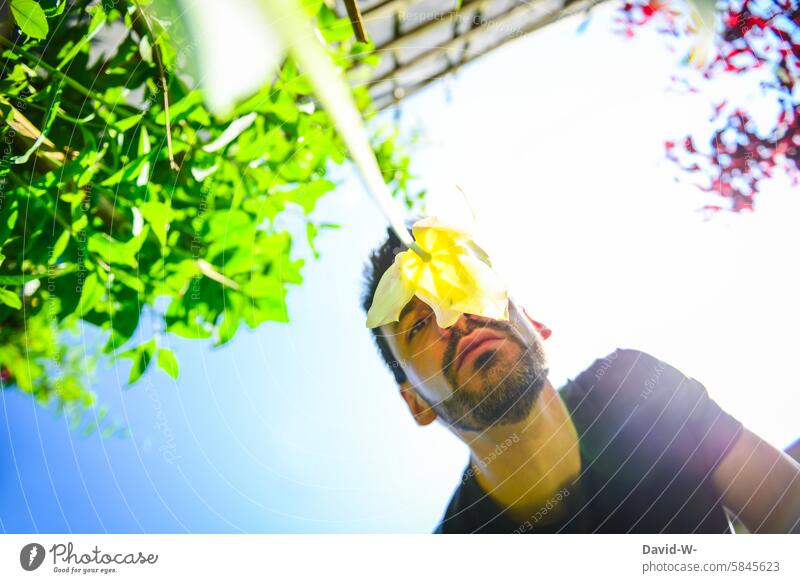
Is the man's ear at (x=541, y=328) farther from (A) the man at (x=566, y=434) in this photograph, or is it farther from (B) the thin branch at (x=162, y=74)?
(B) the thin branch at (x=162, y=74)

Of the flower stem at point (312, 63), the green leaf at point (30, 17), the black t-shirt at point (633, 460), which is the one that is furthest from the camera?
the black t-shirt at point (633, 460)

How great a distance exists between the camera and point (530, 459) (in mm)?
468

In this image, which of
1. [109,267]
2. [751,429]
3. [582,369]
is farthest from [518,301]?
[109,267]

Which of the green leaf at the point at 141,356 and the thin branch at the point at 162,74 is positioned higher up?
the thin branch at the point at 162,74

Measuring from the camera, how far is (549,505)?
460 mm

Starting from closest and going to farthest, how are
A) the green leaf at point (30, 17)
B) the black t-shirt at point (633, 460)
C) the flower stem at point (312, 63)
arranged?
the flower stem at point (312, 63), the green leaf at point (30, 17), the black t-shirt at point (633, 460)

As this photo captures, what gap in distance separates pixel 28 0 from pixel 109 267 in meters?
0.16

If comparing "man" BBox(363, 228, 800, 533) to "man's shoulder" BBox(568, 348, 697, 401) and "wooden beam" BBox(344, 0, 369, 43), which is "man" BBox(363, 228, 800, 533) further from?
"wooden beam" BBox(344, 0, 369, 43)

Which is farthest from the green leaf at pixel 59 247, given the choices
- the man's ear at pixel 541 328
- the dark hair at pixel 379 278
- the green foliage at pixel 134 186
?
the man's ear at pixel 541 328

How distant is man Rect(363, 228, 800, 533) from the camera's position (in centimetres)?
45

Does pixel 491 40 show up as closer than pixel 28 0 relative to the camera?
No

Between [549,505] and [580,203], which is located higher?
[580,203]

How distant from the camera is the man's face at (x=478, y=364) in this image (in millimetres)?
469
